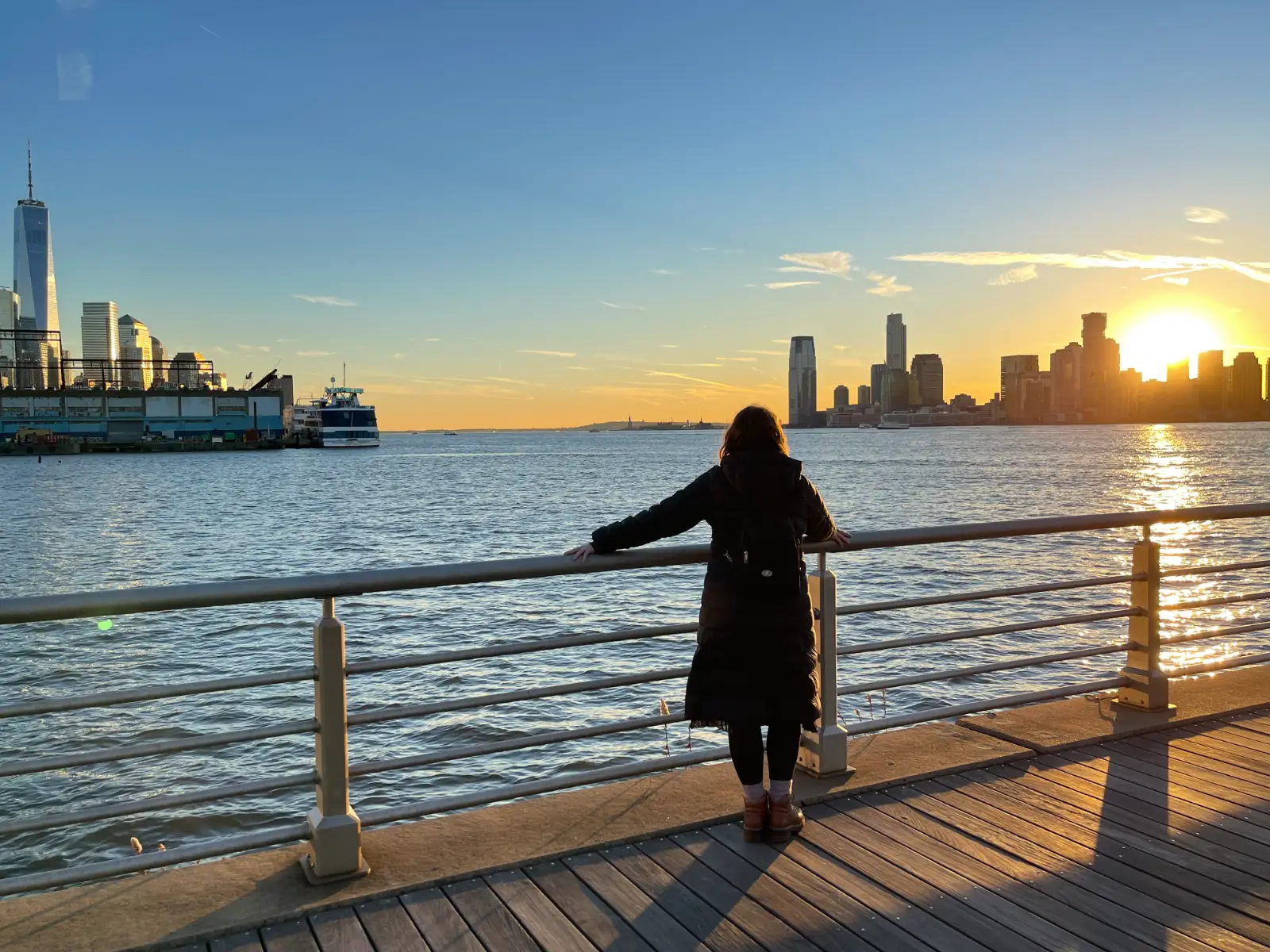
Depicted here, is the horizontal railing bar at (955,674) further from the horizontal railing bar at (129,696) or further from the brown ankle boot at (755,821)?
the horizontal railing bar at (129,696)

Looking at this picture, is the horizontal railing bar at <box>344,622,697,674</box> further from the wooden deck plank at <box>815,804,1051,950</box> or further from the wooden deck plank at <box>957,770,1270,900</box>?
the wooden deck plank at <box>957,770,1270,900</box>

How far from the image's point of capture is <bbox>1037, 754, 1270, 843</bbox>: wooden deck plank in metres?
3.43

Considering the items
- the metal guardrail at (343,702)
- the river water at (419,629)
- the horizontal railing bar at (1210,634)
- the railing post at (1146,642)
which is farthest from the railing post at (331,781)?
the river water at (419,629)

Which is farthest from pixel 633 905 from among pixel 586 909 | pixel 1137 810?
pixel 1137 810

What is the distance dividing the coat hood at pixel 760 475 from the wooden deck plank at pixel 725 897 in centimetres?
123

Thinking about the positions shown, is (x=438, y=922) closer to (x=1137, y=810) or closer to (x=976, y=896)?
(x=976, y=896)

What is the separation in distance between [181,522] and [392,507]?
9.63 m

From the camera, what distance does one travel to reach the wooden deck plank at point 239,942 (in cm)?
273

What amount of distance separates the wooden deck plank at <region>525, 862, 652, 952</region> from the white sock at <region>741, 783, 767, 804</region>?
670mm

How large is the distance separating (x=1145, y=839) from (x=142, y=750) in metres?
3.36

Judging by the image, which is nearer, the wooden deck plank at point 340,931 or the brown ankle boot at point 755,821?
the wooden deck plank at point 340,931

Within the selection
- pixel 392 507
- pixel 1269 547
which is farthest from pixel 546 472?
pixel 1269 547

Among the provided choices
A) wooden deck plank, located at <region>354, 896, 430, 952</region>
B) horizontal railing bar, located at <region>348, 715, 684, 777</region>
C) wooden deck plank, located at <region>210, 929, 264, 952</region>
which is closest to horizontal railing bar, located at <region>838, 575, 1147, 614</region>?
horizontal railing bar, located at <region>348, 715, 684, 777</region>

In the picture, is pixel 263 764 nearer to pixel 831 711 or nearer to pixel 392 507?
pixel 831 711
